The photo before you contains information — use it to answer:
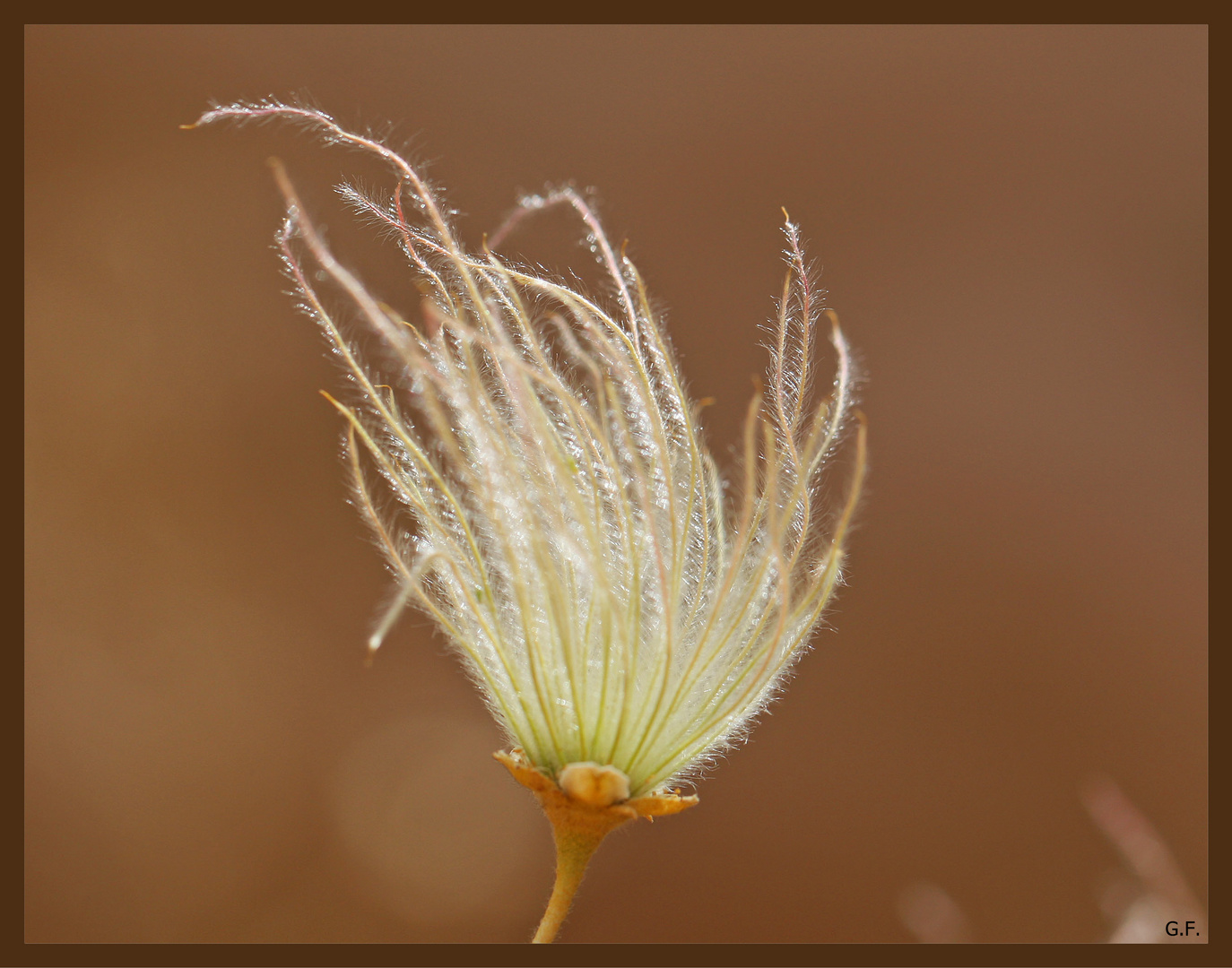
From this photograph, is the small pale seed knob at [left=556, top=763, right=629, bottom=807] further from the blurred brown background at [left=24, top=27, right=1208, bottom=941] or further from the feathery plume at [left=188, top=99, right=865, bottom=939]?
the blurred brown background at [left=24, top=27, right=1208, bottom=941]

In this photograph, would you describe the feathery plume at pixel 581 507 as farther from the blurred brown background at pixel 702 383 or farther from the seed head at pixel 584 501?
the blurred brown background at pixel 702 383

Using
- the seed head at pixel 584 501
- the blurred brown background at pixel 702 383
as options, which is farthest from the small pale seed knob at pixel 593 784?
the blurred brown background at pixel 702 383

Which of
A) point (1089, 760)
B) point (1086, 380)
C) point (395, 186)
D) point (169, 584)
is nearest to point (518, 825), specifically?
point (169, 584)

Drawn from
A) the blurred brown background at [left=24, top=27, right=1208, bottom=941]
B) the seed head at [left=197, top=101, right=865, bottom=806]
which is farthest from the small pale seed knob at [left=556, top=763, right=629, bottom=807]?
the blurred brown background at [left=24, top=27, right=1208, bottom=941]

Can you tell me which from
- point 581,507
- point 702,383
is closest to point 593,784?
point 581,507

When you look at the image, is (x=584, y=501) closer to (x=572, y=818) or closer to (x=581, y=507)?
(x=581, y=507)

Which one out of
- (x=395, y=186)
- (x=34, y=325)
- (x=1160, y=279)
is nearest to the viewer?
(x=395, y=186)

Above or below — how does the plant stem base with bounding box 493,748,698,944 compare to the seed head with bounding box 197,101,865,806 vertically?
below

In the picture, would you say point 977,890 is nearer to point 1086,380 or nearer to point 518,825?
point 518,825
